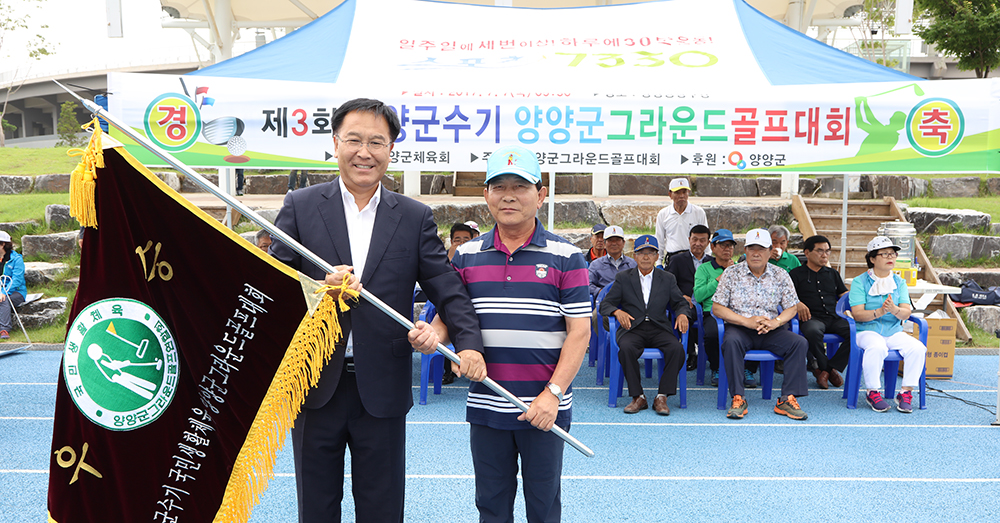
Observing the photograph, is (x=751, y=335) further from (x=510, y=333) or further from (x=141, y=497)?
(x=141, y=497)

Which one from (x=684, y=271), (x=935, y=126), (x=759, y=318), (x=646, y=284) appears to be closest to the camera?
(x=935, y=126)

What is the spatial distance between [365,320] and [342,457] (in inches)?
18.7

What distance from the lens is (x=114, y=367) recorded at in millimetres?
2029

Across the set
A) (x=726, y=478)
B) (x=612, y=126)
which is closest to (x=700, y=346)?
(x=726, y=478)

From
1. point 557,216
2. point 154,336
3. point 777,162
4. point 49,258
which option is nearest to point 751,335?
point 777,162

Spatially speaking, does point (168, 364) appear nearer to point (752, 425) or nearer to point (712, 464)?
point (712, 464)

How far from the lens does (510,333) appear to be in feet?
7.31

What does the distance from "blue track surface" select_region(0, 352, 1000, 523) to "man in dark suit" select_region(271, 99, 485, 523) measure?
129cm

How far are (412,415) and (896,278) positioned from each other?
413 centimetres

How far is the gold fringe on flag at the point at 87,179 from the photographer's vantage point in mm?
1935

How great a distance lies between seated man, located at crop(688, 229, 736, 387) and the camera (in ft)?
19.5

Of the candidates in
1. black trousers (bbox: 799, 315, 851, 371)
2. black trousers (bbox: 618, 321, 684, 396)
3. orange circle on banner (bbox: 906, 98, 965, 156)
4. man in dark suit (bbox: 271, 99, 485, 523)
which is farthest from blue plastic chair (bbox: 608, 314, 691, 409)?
man in dark suit (bbox: 271, 99, 485, 523)

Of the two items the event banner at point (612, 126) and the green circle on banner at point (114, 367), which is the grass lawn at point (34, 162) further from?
the green circle on banner at point (114, 367)

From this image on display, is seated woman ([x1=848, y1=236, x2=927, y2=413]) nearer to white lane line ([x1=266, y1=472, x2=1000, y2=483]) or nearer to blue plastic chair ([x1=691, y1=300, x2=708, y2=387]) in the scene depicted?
blue plastic chair ([x1=691, y1=300, x2=708, y2=387])
